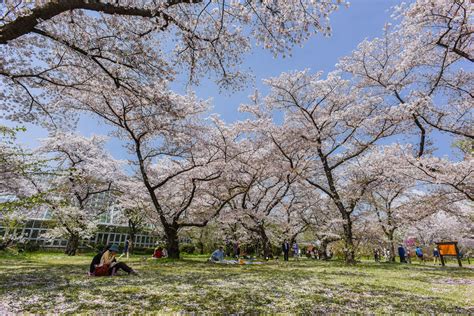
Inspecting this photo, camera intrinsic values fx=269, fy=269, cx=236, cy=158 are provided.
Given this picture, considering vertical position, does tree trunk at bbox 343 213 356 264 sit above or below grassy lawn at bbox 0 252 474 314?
above

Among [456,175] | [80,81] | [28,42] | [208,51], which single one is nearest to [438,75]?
[456,175]

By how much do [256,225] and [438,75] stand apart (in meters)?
15.3

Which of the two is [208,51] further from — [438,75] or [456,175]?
[438,75]

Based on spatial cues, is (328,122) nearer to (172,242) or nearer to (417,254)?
(172,242)

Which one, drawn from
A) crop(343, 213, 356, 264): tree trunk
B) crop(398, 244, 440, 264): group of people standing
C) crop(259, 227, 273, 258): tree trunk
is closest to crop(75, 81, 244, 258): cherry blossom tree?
crop(259, 227, 273, 258): tree trunk

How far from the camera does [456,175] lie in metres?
10.5

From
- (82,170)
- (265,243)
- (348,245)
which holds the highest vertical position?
(82,170)

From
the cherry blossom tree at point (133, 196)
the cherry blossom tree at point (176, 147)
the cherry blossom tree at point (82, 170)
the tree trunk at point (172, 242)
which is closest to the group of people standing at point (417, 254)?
the cherry blossom tree at point (176, 147)

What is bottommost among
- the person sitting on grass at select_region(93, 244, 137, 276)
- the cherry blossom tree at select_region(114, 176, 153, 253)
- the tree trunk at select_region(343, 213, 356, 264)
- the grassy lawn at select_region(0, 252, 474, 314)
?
the grassy lawn at select_region(0, 252, 474, 314)

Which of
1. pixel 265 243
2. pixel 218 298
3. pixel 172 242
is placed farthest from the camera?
pixel 265 243

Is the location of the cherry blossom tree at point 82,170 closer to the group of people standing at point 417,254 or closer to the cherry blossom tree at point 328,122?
the cherry blossom tree at point 328,122

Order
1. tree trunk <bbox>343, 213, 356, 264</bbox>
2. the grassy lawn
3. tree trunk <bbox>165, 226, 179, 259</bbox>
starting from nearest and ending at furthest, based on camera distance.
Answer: the grassy lawn < tree trunk <bbox>343, 213, 356, 264</bbox> < tree trunk <bbox>165, 226, 179, 259</bbox>

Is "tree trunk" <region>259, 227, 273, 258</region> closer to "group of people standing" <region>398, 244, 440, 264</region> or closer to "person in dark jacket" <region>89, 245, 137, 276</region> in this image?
"group of people standing" <region>398, 244, 440, 264</region>

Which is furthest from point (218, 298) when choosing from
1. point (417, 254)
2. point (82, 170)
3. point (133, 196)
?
point (417, 254)
